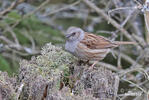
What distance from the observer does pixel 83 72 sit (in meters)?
3.38

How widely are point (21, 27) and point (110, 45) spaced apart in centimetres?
244

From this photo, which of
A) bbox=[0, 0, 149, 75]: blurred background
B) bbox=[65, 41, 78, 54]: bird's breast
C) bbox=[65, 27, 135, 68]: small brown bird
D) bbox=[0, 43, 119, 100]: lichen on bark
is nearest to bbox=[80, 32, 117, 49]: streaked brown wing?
bbox=[65, 27, 135, 68]: small brown bird

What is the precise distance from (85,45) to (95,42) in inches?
7.6

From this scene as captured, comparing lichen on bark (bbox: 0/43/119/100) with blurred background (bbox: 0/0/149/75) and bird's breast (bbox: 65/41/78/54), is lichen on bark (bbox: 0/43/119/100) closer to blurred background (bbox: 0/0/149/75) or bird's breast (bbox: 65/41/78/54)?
bird's breast (bbox: 65/41/78/54)

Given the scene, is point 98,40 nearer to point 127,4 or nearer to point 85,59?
point 85,59

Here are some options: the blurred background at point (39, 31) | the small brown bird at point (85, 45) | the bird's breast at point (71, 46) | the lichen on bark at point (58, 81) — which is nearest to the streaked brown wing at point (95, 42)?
the small brown bird at point (85, 45)

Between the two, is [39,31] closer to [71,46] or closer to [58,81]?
[71,46]

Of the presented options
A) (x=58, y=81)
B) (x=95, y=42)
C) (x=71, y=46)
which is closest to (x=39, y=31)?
(x=95, y=42)

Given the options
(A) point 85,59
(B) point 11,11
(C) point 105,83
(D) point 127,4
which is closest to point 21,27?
(B) point 11,11

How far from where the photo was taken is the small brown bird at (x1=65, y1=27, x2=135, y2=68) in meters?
4.33

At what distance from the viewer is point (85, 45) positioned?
455 centimetres

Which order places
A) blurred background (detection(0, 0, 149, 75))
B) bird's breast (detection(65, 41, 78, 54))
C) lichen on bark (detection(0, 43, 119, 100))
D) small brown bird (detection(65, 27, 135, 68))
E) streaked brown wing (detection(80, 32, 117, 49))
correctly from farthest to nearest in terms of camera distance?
blurred background (detection(0, 0, 149, 75)) < streaked brown wing (detection(80, 32, 117, 49)) < small brown bird (detection(65, 27, 135, 68)) < bird's breast (detection(65, 41, 78, 54)) < lichen on bark (detection(0, 43, 119, 100))

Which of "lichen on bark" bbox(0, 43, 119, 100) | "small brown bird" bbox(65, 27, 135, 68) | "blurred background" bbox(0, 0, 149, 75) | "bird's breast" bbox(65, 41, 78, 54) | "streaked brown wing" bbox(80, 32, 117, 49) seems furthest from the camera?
"blurred background" bbox(0, 0, 149, 75)

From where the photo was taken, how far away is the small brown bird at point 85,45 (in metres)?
4.33
